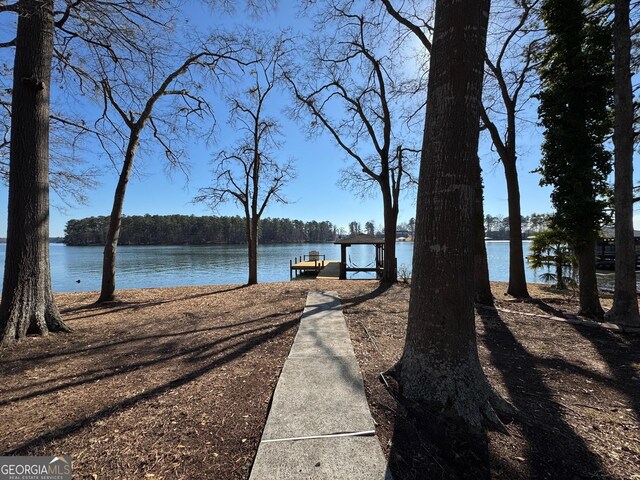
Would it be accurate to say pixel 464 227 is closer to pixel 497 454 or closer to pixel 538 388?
pixel 497 454

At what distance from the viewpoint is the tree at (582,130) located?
6383 mm

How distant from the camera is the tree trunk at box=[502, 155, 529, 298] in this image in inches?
352

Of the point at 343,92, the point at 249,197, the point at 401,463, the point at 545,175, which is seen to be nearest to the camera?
the point at 401,463

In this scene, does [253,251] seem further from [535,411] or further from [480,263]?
[535,411]

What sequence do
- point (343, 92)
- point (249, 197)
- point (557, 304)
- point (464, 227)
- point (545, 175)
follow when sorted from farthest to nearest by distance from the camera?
point (249, 197)
point (343, 92)
point (557, 304)
point (545, 175)
point (464, 227)

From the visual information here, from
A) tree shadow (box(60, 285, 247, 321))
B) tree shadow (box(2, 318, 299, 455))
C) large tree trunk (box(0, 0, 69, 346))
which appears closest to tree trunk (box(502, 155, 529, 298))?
tree shadow (box(2, 318, 299, 455))

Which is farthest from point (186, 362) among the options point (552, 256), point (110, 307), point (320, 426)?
point (552, 256)

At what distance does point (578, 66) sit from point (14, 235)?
11.2 metres

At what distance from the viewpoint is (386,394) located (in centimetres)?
275

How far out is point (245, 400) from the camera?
2.76 m

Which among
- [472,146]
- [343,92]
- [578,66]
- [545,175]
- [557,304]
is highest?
→ [343,92]

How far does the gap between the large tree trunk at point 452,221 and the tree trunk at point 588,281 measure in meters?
5.69

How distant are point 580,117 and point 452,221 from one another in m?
6.63

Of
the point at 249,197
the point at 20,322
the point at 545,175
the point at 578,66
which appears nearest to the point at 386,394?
the point at 20,322
